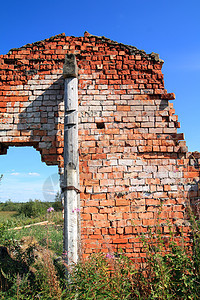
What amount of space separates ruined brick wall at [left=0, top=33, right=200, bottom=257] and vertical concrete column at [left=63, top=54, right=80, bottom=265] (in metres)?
0.44

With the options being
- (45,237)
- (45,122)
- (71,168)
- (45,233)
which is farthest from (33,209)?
(71,168)

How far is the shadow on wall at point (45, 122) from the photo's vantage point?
4.61 m

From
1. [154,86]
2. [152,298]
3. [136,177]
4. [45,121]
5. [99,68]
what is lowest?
[152,298]

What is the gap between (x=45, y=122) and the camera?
4699 millimetres

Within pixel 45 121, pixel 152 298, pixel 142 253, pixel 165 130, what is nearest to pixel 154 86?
pixel 165 130

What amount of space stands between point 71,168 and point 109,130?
1160mm

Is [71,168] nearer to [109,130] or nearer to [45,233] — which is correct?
[109,130]

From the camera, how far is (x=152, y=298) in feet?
8.36

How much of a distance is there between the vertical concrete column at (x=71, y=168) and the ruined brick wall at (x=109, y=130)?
440 mm

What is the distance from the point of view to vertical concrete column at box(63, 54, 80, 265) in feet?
11.7

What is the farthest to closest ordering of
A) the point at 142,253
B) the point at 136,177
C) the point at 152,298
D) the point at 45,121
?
1. the point at 45,121
2. the point at 136,177
3. the point at 142,253
4. the point at 152,298

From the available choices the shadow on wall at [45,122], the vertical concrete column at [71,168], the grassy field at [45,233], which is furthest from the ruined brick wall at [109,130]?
the grassy field at [45,233]

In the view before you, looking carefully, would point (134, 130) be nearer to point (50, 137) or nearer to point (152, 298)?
point (50, 137)

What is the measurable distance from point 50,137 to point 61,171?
73 centimetres
